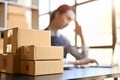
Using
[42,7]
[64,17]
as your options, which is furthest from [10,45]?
[42,7]

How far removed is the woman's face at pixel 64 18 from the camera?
9.34 feet

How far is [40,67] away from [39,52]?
0.11 m

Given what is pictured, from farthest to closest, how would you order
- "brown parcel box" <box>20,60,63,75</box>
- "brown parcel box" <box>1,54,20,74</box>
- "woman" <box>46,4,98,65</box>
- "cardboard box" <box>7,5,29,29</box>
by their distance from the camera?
"cardboard box" <box>7,5,29,29</box>, "woman" <box>46,4,98,65</box>, "brown parcel box" <box>1,54,20,74</box>, "brown parcel box" <box>20,60,63,75</box>

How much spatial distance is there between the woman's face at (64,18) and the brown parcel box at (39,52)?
51.5 inches

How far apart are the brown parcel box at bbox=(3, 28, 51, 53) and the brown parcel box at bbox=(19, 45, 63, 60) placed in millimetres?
65

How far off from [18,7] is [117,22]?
1.47 m

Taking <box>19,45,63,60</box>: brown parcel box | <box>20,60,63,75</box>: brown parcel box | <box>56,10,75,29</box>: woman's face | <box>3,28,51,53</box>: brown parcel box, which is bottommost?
<box>20,60,63,75</box>: brown parcel box

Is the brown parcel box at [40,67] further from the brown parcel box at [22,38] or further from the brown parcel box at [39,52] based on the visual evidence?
the brown parcel box at [22,38]

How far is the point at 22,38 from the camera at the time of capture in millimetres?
1572

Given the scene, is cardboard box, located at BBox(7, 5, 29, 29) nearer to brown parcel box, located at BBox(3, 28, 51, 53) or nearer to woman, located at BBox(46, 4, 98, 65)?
woman, located at BBox(46, 4, 98, 65)

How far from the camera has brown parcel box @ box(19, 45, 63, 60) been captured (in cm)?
143

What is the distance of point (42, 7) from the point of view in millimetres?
4055

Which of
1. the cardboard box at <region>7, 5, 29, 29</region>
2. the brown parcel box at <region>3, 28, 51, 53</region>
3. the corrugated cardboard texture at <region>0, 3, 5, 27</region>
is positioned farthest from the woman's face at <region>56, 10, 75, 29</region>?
the brown parcel box at <region>3, 28, 51, 53</region>

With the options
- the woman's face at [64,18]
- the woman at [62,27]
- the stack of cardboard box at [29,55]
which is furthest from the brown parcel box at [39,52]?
the woman's face at [64,18]
